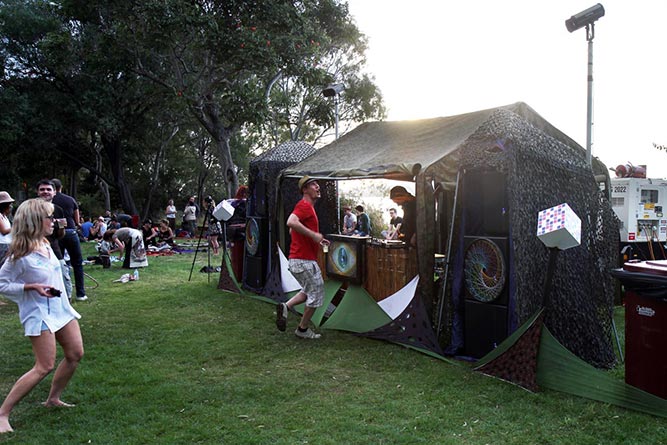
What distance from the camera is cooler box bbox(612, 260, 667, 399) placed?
390cm

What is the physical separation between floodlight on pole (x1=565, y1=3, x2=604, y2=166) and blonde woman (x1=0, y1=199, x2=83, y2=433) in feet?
21.2

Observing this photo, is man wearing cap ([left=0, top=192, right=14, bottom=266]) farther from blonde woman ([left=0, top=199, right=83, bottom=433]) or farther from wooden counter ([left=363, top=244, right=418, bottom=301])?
wooden counter ([left=363, top=244, right=418, bottom=301])

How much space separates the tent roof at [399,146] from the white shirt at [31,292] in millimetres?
3818

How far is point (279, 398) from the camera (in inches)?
176

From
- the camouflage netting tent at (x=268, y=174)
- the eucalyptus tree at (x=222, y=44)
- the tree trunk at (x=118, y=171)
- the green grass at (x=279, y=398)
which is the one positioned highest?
the eucalyptus tree at (x=222, y=44)

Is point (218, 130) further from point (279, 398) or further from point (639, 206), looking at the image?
point (279, 398)

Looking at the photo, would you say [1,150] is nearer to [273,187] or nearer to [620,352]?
[273,187]

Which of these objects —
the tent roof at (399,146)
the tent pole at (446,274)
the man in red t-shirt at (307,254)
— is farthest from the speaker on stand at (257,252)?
the tent pole at (446,274)

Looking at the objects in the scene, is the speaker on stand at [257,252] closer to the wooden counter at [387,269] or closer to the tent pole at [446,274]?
the wooden counter at [387,269]

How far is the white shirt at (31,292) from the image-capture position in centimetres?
364

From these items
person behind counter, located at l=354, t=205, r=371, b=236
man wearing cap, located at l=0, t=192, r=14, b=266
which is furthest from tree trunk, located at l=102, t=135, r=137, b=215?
man wearing cap, located at l=0, t=192, r=14, b=266

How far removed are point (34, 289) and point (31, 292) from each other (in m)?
0.10

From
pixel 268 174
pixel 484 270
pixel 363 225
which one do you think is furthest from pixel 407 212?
pixel 363 225

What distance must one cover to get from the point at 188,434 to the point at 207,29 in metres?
13.8
